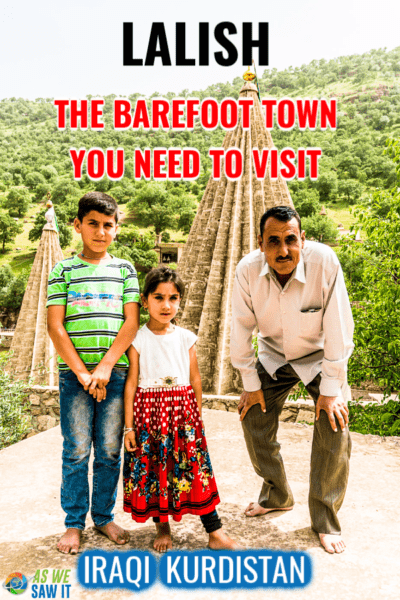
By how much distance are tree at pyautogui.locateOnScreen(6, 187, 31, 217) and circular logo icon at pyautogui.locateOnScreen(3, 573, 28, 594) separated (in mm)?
61396

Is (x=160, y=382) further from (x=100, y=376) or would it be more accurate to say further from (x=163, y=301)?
(x=163, y=301)

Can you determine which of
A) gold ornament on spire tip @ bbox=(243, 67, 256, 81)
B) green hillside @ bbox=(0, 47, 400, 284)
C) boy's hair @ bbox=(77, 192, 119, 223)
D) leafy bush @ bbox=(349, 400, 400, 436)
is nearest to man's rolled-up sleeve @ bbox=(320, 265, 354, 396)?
boy's hair @ bbox=(77, 192, 119, 223)

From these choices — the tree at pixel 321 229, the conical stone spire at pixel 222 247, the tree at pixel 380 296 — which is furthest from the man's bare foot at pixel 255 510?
the tree at pixel 321 229

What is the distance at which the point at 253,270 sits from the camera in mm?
2492

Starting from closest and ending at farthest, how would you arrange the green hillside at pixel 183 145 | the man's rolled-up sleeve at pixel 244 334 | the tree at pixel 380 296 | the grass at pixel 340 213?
the man's rolled-up sleeve at pixel 244 334 → the tree at pixel 380 296 → the grass at pixel 340 213 → the green hillside at pixel 183 145

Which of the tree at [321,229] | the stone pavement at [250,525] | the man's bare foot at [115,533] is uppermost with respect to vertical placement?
the tree at [321,229]

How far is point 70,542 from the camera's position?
2.27 meters

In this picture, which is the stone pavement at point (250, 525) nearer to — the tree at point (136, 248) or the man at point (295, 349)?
the man at point (295, 349)

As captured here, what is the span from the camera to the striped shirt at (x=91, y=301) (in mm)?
2270

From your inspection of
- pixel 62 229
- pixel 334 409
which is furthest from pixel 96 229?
pixel 62 229

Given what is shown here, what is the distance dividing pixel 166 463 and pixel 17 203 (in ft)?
203

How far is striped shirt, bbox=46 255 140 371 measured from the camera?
7.45 feet

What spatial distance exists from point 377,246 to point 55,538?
455 cm

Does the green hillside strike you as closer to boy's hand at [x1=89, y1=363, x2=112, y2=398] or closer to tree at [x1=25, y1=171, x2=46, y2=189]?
tree at [x1=25, y1=171, x2=46, y2=189]
